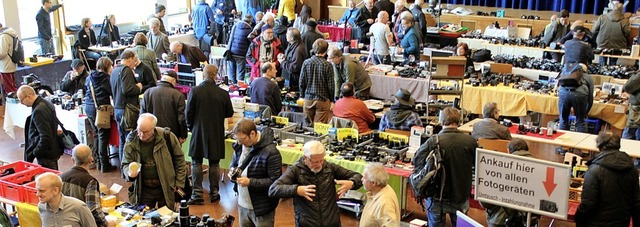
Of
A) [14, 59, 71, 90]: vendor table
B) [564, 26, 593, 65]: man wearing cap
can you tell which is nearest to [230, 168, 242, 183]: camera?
[564, 26, 593, 65]: man wearing cap

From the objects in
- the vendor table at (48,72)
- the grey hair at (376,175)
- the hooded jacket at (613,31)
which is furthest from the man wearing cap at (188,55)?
the hooded jacket at (613,31)

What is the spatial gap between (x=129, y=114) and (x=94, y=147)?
0.92 m

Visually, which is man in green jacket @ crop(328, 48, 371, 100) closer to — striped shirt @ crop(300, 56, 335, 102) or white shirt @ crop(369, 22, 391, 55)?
striped shirt @ crop(300, 56, 335, 102)

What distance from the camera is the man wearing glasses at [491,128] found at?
6.84 meters

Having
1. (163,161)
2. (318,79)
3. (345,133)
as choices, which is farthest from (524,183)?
(318,79)

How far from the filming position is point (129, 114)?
795 centimetres

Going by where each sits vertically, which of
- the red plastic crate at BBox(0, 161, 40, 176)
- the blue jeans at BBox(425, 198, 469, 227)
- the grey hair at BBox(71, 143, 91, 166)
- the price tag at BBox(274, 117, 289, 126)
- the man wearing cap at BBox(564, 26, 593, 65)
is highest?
the man wearing cap at BBox(564, 26, 593, 65)

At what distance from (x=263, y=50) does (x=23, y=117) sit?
11.2 ft

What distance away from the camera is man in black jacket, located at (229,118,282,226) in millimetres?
5215

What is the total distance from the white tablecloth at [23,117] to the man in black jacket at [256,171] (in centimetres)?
398

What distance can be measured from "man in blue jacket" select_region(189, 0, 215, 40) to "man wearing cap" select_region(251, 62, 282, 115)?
6711 millimetres

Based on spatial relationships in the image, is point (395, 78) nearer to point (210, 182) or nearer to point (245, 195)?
point (210, 182)

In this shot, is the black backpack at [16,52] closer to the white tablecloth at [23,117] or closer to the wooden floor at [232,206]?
the white tablecloth at [23,117]

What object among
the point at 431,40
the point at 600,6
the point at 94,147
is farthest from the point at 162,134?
the point at 600,6
